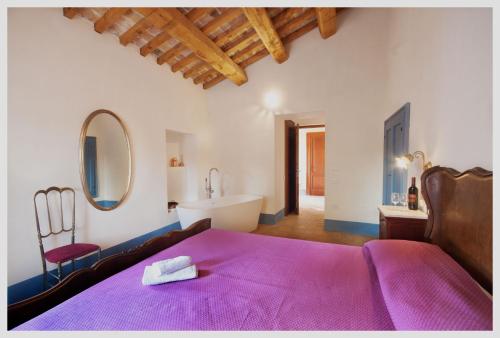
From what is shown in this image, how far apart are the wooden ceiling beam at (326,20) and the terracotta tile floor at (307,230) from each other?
3.17 meters

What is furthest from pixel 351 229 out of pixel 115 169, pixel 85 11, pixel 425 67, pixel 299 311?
pixel 85 11

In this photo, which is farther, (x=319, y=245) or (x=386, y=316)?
(x=319, y=245)

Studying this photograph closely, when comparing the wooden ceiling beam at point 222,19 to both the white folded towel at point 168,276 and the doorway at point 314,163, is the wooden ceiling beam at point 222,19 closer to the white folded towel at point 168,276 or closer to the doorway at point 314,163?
the white folded towel at point 168,276

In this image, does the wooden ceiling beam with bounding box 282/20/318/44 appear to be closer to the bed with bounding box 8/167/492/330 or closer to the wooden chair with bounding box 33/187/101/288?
the bed with bounding box 8/167/492/330

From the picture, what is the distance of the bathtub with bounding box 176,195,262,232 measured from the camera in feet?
10.4

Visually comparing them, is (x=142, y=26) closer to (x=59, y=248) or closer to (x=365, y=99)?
(x=59, y=248)

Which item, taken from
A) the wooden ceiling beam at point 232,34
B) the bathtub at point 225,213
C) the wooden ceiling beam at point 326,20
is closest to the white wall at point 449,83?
the wooden ceiling beam at point 326,20

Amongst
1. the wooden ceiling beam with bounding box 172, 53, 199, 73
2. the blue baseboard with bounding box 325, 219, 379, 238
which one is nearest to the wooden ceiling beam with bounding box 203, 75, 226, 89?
the wooden ceiling beam with bounding box 172, 53, 199, 73

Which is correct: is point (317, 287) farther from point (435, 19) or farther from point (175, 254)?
point (435, 19)

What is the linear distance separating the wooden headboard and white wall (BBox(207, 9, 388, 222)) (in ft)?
6.93

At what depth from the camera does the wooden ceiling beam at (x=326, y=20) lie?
114 inches

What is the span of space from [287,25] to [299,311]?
3.68 metres

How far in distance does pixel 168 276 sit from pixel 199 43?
8.99 ft

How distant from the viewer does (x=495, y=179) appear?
865 millimetres
